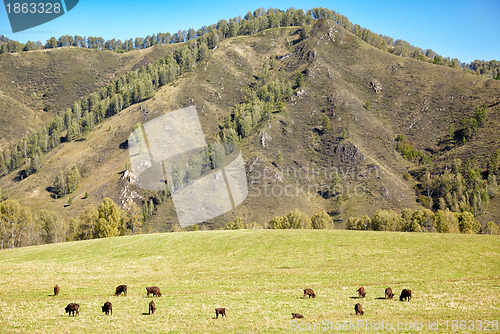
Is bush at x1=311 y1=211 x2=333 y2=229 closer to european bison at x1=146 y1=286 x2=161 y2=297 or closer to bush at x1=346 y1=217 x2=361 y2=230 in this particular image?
bush at x1=346 y1=217 x2=361 y2=230

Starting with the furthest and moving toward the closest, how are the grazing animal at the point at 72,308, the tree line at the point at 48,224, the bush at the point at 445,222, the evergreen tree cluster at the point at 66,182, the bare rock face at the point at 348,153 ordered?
Result: the bare rock face at the point at 348,153 < the evergreen tree cluster at the point at 66,182 < the bush at the point at 445,222 < the tree line at the point at 48,224 < the grazing animal at the point at 72,308

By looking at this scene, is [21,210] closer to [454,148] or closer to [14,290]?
[14,290]

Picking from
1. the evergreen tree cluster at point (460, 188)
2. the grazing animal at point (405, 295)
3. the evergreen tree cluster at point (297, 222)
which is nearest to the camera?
the grazing animal at point (405, 295)

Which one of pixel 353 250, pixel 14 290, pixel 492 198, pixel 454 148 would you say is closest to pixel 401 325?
pixel 353 250

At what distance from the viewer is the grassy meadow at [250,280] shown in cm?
2073

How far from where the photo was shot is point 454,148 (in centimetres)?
18025

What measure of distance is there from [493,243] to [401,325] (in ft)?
103

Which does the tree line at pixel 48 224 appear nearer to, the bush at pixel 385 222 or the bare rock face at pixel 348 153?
the bush at pixel 385 222

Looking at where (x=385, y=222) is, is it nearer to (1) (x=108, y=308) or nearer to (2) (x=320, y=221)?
(2) (x=320, y=221)

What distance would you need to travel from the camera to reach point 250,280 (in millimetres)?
32469

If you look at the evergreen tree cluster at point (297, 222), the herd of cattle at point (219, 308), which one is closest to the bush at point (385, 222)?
the evergreen tree cluster at point (297, 222)

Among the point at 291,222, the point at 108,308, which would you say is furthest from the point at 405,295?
the point at 291,222

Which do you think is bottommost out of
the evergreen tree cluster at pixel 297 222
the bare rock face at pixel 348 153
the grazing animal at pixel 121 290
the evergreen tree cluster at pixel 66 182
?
the evergreen tree cluster at pixel 297 222

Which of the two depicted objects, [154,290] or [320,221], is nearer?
[154,290]
